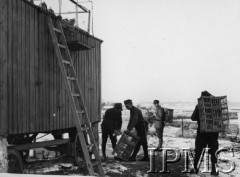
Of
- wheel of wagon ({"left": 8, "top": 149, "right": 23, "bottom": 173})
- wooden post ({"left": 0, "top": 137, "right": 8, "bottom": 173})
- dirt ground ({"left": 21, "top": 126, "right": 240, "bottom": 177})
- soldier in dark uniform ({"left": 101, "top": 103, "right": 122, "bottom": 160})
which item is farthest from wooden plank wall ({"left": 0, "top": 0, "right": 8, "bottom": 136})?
soldier in dark uniform ({"left": 101, "top": 103, "right": 122, "bottom": 160})

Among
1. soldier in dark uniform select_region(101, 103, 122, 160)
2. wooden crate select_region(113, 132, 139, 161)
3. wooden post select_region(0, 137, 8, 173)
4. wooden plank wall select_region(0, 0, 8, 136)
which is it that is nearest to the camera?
wooden post select_region(0, 137, 8, 173)

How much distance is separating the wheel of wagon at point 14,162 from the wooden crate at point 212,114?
4.75 meters

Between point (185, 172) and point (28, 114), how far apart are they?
4844 millimetres

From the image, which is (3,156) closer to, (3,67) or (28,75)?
(3,67)

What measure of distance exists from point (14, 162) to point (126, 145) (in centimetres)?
424

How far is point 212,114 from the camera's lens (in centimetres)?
873

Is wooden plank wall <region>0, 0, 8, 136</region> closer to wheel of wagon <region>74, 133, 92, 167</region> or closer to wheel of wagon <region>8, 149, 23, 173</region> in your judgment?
wheel of wagon <region>8, 149, 23, 173</region>

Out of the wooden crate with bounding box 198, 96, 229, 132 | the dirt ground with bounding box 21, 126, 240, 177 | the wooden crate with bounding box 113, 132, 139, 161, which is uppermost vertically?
the wooden crate with bounding box 198, 96, 229, 132

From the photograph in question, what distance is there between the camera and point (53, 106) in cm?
903

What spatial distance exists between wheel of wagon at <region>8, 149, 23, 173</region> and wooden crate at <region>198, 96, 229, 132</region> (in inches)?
187

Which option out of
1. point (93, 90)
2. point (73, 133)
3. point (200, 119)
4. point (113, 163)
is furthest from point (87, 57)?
point (200, 119)

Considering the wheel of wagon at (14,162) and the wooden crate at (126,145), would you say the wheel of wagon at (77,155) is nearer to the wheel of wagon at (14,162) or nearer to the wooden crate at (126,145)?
the wooden crate at (126,145)

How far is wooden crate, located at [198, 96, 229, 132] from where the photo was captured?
869 centimetres

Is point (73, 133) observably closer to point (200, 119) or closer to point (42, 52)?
point (42, 52)
